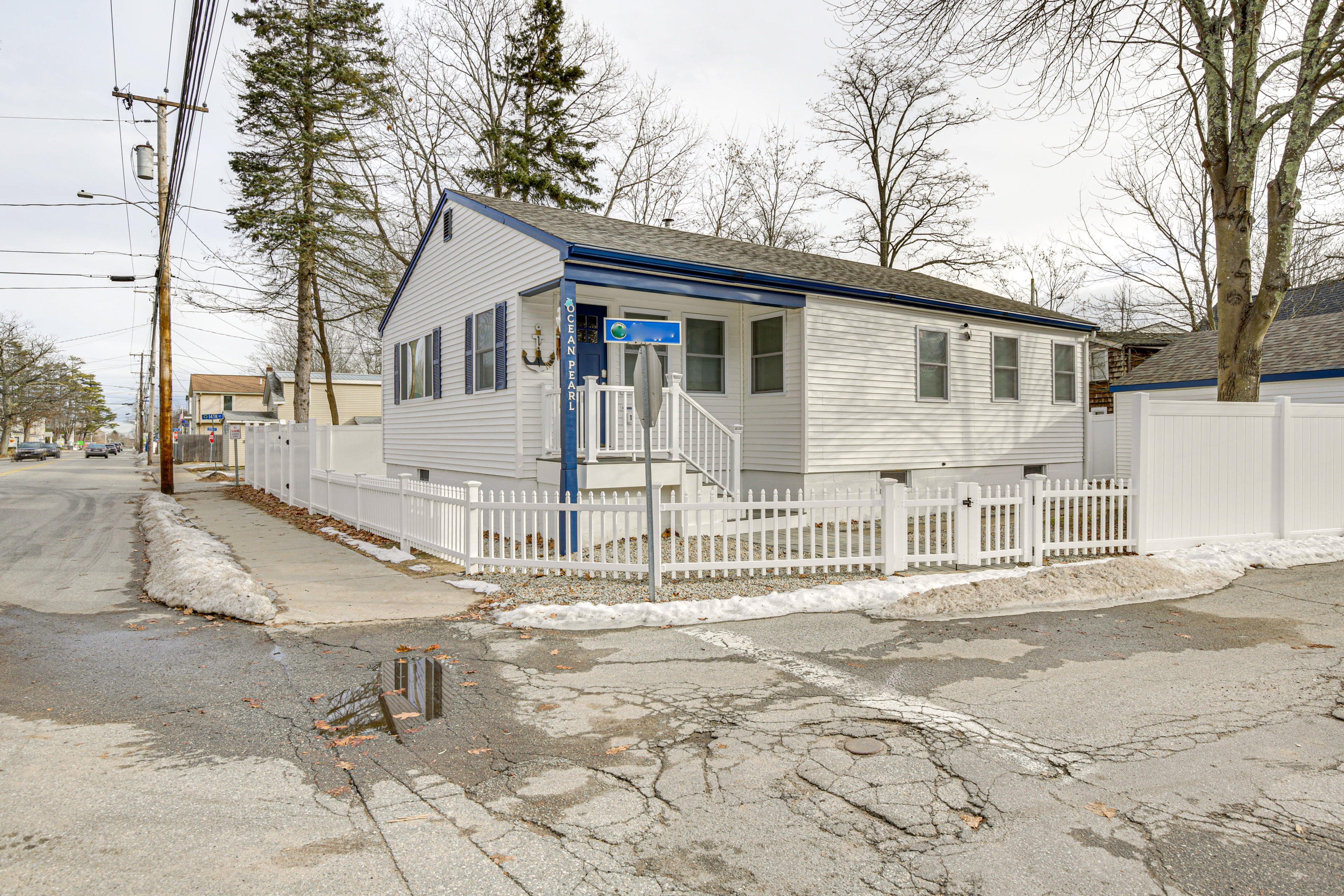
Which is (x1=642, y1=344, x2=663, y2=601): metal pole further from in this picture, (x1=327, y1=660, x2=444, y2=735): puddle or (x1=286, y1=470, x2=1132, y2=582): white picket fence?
(x1=327, y1=660, x2=444, y2=735): puddle

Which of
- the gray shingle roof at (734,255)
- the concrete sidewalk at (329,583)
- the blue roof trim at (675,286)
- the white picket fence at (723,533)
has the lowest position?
the concrete sidewalk at (329,583)

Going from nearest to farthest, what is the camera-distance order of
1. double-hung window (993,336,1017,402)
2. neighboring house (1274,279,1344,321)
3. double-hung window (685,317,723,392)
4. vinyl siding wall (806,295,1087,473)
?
vinyl siding wall (806,295,1087,473), double-hung window (685,317,723,392), double-hung window (993,336,1017,402), neighboring house (1274,279,1344,321)

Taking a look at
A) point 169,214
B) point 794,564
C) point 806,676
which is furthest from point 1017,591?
point 169,214

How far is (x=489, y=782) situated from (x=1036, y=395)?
52.7 feet

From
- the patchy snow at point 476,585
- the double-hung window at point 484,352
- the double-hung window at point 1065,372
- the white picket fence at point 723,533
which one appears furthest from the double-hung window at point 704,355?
the double-hung window at point 1065,372

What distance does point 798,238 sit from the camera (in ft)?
105

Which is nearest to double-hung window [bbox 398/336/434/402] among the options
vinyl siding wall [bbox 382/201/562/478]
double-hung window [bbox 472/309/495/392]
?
vinyl siding wall [bbox 382/201/562/478]

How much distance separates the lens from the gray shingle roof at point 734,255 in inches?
467

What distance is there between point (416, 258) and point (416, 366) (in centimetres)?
234

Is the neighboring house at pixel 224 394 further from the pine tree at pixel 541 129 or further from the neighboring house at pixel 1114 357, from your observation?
the neighboring house at pixel 1114 357

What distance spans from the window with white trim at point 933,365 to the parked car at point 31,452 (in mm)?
60124

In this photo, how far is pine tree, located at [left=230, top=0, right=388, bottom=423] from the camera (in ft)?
73.7

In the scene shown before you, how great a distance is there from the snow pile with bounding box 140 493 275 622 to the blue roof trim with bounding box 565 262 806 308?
5.39 meters

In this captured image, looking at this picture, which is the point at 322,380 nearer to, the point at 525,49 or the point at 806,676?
the point at 525,49
